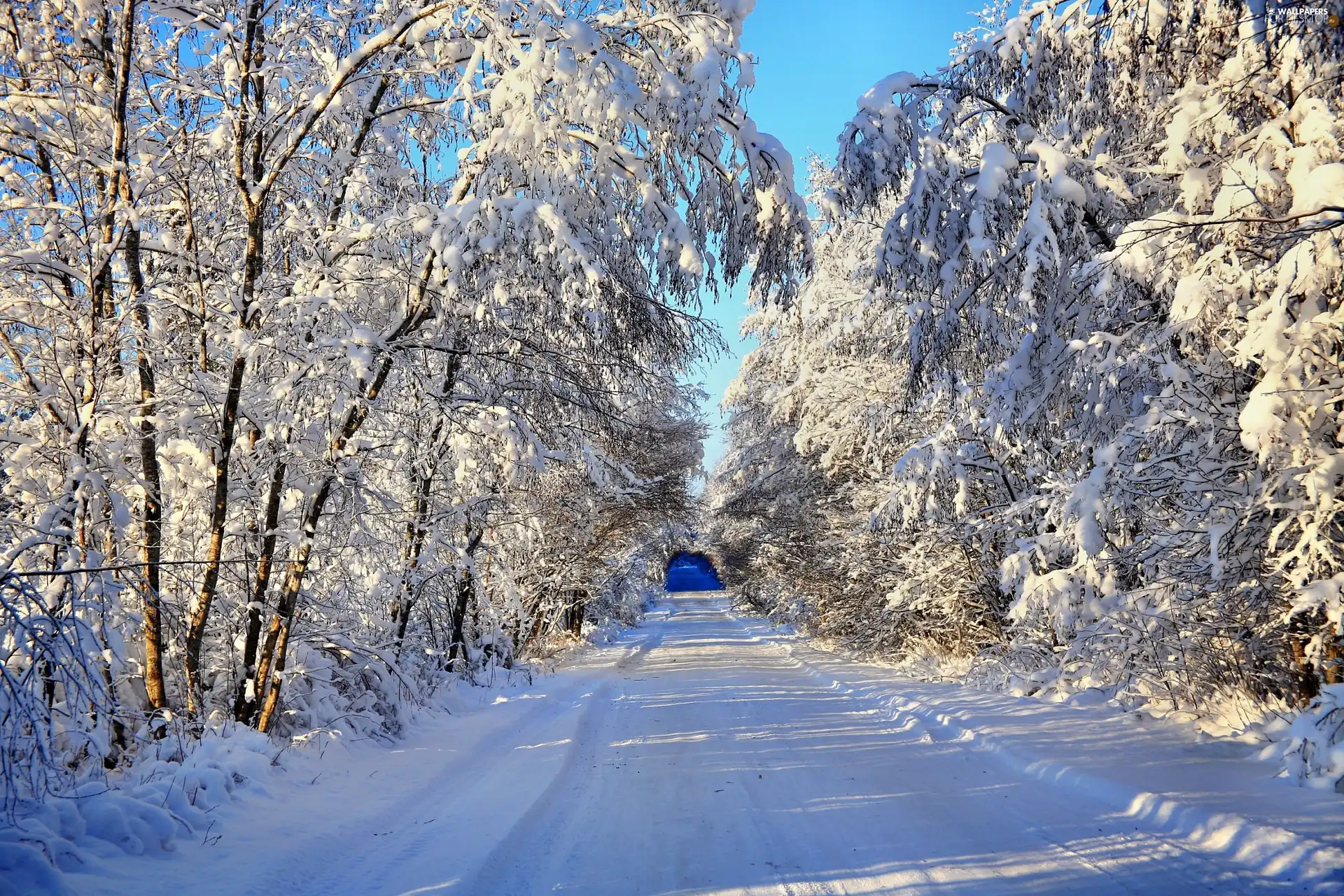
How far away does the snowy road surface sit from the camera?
385 centimetres

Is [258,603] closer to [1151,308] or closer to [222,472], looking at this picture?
[222,472]

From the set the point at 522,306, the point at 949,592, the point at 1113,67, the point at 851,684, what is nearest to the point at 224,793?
the point at 522,306

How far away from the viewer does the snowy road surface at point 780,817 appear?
3.85m

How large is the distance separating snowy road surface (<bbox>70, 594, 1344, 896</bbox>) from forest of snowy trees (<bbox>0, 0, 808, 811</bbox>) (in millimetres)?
1193

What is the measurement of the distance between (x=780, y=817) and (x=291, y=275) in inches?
231

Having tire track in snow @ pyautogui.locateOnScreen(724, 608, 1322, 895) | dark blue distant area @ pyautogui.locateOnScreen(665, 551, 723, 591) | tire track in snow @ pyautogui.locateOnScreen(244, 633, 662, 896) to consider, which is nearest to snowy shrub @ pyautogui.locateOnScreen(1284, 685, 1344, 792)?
tire track in snow @ pyautogui.locateOnScreen(724, 608, 1322, 895)

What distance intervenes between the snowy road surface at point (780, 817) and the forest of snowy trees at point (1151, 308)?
108 cm

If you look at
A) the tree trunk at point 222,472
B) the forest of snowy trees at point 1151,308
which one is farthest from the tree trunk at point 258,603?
the forest of snowy trees at point 1151,308

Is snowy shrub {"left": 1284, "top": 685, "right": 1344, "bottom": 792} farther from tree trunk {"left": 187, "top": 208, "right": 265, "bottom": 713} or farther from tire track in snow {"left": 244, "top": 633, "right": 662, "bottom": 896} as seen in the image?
tree trunk {"left": 187, "top": 208, "right": 265, "bottom": 713}

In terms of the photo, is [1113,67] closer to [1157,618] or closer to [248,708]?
[1157,618]

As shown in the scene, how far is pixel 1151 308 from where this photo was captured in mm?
6516

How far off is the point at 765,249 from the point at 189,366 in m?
4.76

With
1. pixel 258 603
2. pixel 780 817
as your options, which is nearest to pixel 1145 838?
pixel 780 817

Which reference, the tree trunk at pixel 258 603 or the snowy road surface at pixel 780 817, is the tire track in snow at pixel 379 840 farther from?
the tree trunk at pixel 258 603
